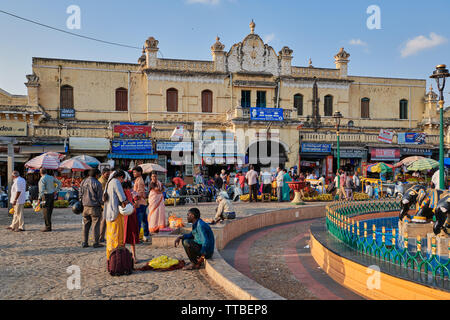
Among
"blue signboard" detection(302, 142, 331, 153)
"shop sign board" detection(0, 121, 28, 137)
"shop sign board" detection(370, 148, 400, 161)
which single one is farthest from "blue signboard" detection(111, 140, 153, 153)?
"shop sign board" detection(370, 148, 400, 161)

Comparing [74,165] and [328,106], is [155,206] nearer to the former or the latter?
[74,165]

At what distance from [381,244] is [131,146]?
20166mm

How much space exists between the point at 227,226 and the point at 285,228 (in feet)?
12.1

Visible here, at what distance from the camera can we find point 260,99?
100.0 ft

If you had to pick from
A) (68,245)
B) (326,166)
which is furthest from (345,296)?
(326,166)

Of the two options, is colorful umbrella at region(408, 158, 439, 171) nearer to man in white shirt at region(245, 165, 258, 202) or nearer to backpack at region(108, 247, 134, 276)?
man in white shirt at region(245, 165, 258, 202)

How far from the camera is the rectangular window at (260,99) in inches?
1196

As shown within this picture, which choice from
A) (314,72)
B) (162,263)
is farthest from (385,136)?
(162,263)

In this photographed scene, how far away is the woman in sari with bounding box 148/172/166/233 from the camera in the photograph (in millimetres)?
9422

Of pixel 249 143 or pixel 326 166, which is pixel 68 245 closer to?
pixel 249 143

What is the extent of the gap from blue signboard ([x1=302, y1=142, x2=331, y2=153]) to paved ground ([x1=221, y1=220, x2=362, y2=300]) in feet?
51.0

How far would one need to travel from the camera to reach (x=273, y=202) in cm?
1838

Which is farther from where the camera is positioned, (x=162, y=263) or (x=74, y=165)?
(x=74, y=165)

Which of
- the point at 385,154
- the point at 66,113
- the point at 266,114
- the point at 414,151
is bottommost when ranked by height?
the point at 385,154
